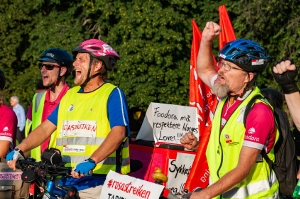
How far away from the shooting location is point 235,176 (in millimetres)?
2523

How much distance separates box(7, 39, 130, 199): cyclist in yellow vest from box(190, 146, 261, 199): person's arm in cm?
92

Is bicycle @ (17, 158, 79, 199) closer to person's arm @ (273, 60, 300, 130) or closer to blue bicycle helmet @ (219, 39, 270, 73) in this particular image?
blue bicycle helmet @ (219, 39, 270, 73)

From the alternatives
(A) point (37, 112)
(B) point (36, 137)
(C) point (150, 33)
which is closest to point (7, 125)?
(B) point (36, 137)

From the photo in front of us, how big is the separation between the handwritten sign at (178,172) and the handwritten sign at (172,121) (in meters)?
0.61

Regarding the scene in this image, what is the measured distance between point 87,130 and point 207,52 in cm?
126

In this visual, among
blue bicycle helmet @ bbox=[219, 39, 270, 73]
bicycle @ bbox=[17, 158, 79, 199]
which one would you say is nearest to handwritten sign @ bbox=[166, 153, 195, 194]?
bicycle @ bbox=[17, 158, 79, 199]

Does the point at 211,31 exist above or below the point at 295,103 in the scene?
above

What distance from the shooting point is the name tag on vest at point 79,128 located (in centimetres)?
339

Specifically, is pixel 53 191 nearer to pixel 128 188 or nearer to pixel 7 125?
pixel 128 188

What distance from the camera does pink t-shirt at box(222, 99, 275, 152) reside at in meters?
2.58

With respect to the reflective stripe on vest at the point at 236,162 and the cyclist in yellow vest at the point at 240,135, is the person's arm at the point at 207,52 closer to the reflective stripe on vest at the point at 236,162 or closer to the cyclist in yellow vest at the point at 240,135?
the cyclist in yellow vest at the point at 240,135

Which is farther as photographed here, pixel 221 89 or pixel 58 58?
pixel 58 58

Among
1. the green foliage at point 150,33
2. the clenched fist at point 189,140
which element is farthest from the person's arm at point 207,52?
the green foliage at point 150,33

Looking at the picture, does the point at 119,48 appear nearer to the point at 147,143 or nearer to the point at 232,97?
the point at 147,143
